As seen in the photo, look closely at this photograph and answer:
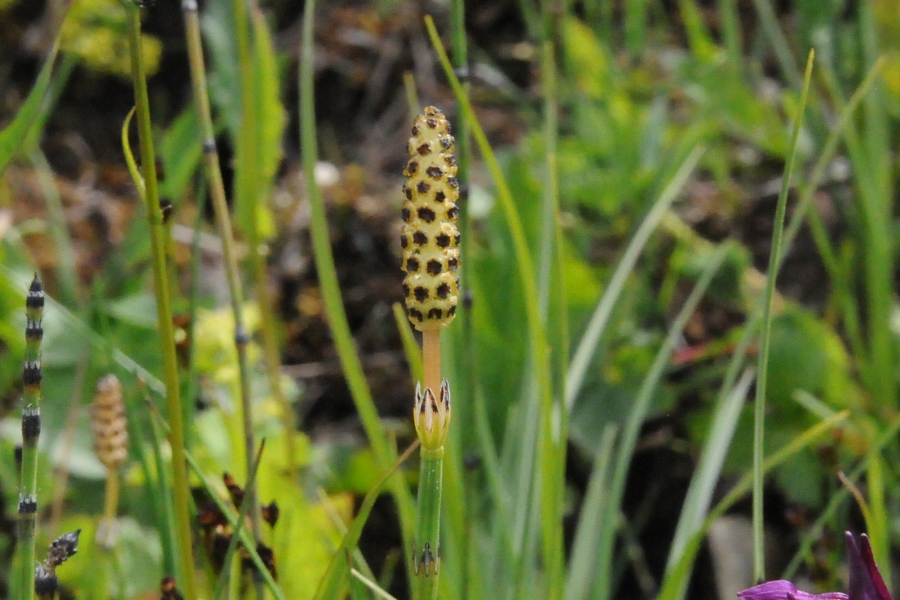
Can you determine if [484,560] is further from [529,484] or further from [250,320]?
[250,320]

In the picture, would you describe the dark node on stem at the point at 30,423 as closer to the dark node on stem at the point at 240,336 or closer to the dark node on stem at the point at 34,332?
the dark node on stem at the point at 34,332

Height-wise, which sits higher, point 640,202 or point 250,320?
point 640,202

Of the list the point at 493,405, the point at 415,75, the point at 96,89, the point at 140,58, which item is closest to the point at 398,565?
the point at 493,405

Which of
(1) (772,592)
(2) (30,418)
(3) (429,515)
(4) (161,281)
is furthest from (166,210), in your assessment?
(1) (772,592)

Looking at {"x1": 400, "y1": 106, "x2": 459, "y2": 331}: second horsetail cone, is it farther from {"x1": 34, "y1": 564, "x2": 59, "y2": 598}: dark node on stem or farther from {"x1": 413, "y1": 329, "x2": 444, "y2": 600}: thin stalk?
{"x1": 34, "y1": 564, "x2": 59, "y2": 598}: dark node on stem

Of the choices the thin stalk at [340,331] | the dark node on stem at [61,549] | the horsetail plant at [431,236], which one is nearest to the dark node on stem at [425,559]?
the horsetail plant at [431,236]
